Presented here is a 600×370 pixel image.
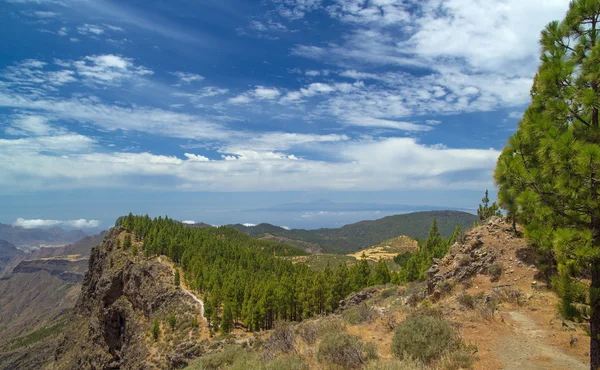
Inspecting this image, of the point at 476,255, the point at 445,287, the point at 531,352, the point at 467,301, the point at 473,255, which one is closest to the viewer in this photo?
the point at 531,352

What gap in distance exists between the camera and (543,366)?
409 inches

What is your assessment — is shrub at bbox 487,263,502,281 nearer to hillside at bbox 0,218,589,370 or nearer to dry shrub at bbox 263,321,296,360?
hillside at bbox 0,218,589,370

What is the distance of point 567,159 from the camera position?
7.33 m

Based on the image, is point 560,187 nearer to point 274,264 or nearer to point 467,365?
point 467,365

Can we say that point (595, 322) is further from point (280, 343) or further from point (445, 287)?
point (445, 287)

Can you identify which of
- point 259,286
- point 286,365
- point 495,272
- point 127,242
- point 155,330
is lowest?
point 155,330

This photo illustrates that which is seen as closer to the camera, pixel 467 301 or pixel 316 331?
pixel 316 331

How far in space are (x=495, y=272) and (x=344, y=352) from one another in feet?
53.1

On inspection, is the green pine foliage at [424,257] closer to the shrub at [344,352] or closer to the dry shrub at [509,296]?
the dry shrub at [509,296]

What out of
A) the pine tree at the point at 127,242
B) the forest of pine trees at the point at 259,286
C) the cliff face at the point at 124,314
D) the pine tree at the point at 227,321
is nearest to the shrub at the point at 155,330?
the cliff face at the point at 124,314

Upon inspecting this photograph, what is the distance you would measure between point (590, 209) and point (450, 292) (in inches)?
659

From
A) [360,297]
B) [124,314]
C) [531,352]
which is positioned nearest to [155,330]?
[124,314]

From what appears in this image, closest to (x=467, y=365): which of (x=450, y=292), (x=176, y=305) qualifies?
(x=450, y=292)

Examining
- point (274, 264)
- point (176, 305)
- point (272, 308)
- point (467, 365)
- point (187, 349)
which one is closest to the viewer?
point (467, 365)
